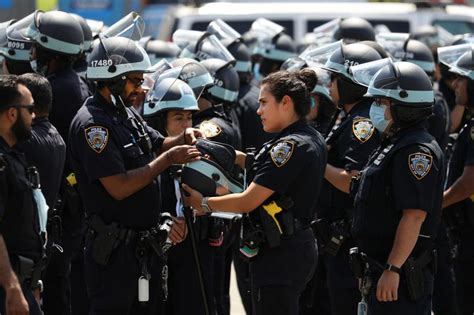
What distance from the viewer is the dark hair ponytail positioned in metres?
6.39

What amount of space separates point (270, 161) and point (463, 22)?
978 centimetres

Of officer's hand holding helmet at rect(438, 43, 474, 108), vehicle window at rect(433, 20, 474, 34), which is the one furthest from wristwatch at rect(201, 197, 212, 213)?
vehicle window at rect(433, 20, 474, 34)

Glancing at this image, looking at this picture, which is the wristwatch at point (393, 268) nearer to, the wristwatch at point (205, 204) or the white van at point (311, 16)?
the wristwatch at point (205, 204)

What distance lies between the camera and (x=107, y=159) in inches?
244

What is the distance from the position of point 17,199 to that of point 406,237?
1.96 metres

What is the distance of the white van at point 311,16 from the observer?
15.2 meters

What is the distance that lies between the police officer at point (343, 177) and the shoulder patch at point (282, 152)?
0.81 meters

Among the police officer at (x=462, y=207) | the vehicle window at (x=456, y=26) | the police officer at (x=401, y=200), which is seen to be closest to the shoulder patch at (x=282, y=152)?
the police officer at (x=401, y=200)

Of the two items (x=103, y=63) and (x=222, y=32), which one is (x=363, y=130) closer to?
(x=103, y=63)

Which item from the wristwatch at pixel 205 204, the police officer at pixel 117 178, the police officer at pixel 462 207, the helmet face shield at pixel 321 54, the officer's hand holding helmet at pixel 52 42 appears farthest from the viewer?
the helmet face shield at pixel 321 54

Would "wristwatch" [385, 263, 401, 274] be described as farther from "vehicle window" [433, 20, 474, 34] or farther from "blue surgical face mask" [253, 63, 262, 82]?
"vehicle window" [433, 20, 474, 34]

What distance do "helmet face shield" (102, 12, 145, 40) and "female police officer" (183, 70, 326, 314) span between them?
3.37 feet

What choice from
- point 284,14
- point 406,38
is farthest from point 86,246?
point 284,14

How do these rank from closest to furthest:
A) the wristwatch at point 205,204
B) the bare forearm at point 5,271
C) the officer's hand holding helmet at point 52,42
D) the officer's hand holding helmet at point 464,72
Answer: the bare forearm at point 5,271 → the wristwatch at point 205,204 → the officer's hand holding helmet at point 52,42 → the officer's hand holding helmet at point 464,72
